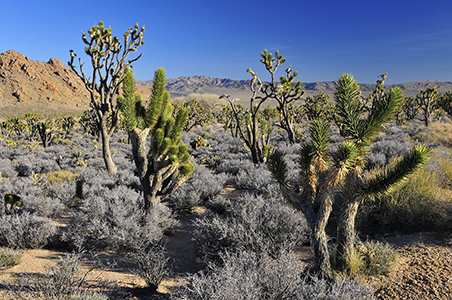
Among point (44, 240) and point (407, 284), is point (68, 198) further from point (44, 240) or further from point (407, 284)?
point (407, 284)

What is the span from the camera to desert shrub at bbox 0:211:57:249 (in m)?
4.81

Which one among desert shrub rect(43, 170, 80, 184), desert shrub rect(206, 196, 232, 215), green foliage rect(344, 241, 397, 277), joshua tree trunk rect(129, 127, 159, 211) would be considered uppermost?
joshua tree trunk rect(129, 127, 159, 211)

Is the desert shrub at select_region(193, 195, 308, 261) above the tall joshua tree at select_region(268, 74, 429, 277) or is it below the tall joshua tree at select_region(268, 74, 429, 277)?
below

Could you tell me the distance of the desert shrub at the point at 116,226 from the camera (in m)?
4.98

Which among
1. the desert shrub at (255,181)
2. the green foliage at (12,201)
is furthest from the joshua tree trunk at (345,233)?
the green foliage at (12,201)

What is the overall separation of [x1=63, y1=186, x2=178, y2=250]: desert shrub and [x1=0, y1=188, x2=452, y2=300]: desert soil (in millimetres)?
301

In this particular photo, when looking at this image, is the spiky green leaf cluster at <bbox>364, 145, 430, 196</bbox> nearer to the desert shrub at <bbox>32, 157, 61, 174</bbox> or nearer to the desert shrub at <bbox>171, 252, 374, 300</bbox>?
the desert shrub at <bbox>171, 252, 374, 300</bbox>

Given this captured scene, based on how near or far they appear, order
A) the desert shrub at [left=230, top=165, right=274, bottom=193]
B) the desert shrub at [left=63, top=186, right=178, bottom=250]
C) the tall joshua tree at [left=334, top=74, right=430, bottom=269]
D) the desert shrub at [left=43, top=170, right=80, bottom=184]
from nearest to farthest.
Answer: the tall joshua tree at [left=334, top=74, right=430, bottom=269]
the desert shrub at [left=63, top=186, right=178, bottom=250]
the desert shrub at [left=230, top=165, right=274, bottom=193]
the desert shrub at [left=43, top=170, right=80, bottom=184]

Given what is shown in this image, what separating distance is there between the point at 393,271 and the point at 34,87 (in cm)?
9838

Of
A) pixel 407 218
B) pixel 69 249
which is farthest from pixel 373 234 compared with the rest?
pixel 69 249

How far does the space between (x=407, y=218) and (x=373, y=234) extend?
69cm

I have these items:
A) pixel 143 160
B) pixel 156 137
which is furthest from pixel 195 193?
pixel 156 137

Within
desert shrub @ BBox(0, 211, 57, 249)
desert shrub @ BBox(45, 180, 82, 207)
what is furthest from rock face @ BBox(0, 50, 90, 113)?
desert shrub @ BBox(0, 211, 57, 249)

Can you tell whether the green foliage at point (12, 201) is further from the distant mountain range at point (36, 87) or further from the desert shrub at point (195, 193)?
the distant mountain range at point (36, 87)
